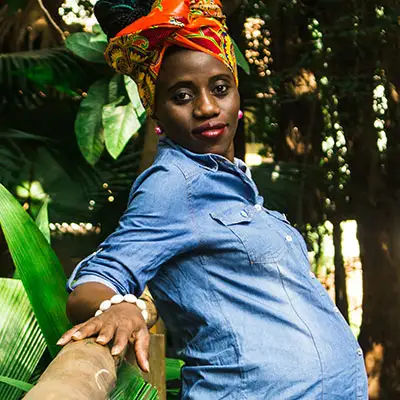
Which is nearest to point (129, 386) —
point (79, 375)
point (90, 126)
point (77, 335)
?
point (77, 335)

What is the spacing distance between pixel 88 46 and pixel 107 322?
124 inches

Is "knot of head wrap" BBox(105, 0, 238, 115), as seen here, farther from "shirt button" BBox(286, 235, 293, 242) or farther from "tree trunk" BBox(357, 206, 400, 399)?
"tree trunk" BBox(357, 206, 400, 399)

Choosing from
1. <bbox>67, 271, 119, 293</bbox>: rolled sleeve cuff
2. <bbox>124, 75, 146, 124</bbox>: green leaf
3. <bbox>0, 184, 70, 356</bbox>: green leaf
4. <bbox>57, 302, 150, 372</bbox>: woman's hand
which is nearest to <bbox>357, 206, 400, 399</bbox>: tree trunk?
<bbox>124, 75, 146, 124</bbox>: green leaf

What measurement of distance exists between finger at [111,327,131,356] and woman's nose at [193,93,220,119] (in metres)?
0.64

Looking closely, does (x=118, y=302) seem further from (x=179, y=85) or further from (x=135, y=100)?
(x=135, y=100)

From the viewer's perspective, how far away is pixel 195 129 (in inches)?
70.2

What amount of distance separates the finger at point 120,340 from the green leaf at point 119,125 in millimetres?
2644

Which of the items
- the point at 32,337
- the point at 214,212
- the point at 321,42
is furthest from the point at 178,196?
the point at 321,42

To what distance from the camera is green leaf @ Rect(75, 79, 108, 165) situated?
4.18 metres

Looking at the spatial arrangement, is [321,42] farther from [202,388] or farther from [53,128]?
[202,388]

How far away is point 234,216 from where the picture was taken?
172 centimetres

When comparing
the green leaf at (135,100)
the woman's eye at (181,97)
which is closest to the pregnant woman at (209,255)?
the woman's eye at (181,97)

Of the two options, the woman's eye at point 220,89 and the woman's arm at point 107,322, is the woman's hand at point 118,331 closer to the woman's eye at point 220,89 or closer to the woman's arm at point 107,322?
the woman's arm at point 107,322

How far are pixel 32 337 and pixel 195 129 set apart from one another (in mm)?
966
